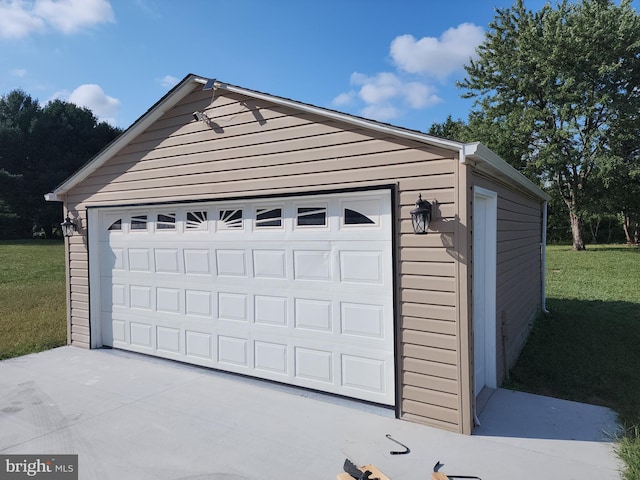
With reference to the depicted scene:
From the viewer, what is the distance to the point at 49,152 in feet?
96.8

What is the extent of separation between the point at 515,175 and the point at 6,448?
5.76 meters

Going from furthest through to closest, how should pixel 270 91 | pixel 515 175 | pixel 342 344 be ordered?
pixel 515 175, pixel 270 91, pixel 342 344

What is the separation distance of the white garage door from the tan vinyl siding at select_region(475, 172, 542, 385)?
1.47m

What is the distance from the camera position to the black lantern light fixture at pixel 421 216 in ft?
11.8

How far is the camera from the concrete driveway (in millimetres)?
3066

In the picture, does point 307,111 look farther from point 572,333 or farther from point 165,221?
point 572,333

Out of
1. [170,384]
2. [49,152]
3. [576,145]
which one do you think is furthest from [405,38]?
[49,152]

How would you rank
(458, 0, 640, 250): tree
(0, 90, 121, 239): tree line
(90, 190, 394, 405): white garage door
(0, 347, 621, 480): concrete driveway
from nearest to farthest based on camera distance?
(0, 347, 621, 480): concrete driveway → (90, 190, 394, 405): white garage door → (458, 0, 640, 250): tree → (0, 90, 121, 239): tree line

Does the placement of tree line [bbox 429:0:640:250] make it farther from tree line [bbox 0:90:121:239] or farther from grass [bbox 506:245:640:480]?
tree line [bbox 0:90:121:239]

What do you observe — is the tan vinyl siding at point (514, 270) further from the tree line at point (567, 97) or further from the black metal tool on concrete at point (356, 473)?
the tree line at point (567, 97)

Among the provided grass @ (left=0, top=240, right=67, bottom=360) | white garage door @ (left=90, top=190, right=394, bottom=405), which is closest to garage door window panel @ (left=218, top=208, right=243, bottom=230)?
white garage door @ (left=90, top=190, right=394, bottom=405)

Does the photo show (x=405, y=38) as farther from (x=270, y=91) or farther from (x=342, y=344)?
(x=342, y=344)

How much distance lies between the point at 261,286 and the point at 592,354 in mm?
4794

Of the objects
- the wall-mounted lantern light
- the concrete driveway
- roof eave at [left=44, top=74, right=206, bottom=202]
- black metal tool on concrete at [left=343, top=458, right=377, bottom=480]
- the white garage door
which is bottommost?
the concrete driveway
